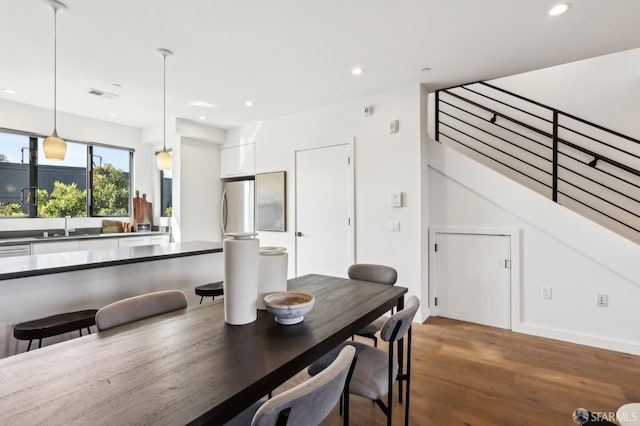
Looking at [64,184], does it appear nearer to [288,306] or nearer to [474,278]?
[288,306]

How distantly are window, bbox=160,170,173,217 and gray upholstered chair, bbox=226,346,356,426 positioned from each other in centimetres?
531

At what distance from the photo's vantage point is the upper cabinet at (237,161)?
5177mm

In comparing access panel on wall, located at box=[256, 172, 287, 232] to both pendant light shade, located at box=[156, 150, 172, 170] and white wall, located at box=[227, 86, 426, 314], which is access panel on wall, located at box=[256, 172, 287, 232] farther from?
pendant light shade, located at box=[156, 150, 172, 170]

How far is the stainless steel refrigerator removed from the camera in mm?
5277

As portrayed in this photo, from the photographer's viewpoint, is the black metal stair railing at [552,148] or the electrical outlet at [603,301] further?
the black metal stair railing at [552,148]

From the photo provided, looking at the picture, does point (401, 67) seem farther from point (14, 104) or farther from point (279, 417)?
point (14, 104)

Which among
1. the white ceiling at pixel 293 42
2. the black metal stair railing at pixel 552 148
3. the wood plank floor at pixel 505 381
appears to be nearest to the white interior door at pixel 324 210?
the white ceiling at pixel 293 42

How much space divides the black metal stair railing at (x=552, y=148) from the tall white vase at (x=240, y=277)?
3.31 metres

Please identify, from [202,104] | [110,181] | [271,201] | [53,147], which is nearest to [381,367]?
[53,147]

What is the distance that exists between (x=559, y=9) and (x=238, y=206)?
474 cm

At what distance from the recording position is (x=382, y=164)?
12.5 ft

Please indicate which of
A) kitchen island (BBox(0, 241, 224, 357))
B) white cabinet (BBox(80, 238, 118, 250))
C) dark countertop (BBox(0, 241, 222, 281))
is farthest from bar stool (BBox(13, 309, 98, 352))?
white cabinet (BBox(80, 238, 118, 250))

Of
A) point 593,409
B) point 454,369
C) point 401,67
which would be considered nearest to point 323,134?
point 401,67

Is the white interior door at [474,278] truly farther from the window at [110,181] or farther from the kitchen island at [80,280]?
the window at [110,181]
